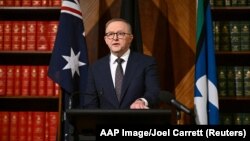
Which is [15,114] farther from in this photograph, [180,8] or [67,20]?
[180,8]

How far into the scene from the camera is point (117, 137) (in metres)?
1.75

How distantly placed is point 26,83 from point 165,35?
1.64 m

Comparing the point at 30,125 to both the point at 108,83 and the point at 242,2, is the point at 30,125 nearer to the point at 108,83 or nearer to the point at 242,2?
the point at 108,83

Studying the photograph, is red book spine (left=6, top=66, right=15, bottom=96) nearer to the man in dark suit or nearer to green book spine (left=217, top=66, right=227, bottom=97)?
the man in dark suit

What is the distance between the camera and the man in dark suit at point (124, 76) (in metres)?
2.80

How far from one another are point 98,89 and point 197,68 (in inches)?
49.1

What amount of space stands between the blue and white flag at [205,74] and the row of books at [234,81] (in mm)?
297

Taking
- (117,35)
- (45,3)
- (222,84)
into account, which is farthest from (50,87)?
(222,84)

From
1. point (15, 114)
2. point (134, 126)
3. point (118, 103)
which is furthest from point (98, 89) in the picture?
point (15, 114)

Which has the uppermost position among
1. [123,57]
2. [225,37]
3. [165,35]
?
[165,35]

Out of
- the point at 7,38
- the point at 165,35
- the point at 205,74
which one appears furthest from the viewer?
the point at 165,35

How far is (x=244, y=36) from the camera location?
13.0 ft

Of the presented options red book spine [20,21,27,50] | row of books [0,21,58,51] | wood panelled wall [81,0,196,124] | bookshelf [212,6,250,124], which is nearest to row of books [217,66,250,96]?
bookshelf [212,6,250,124]

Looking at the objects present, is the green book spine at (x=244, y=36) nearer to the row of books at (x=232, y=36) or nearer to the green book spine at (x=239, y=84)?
the row of books at (x=232, y=36)
